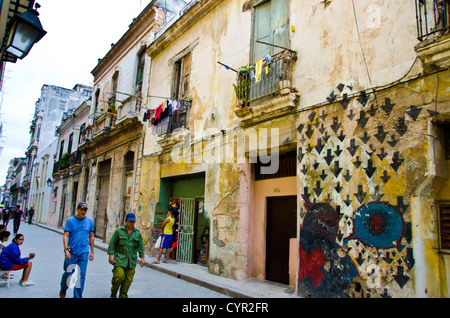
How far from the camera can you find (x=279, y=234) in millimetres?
7332

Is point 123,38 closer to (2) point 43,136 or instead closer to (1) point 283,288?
(1) point 283,288

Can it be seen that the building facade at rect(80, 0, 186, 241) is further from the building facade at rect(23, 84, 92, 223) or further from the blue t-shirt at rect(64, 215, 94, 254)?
the building facade at rect(23, 84, 92, 223)

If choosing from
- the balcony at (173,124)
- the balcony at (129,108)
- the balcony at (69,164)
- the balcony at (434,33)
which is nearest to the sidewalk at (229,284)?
the balcony at (173,124)

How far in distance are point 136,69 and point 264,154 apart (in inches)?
383

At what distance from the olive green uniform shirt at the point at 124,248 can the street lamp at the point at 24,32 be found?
313 centimetres

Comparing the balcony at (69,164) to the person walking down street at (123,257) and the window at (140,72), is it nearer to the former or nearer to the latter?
the window at (140,72)

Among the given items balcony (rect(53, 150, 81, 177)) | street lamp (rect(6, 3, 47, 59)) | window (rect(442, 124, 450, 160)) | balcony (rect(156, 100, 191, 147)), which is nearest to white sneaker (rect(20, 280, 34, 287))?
street lamp (rect(6, 3, 47, 59))

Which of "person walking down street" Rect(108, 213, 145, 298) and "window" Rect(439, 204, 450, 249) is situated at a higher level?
"window" Rect(439, 204, 450, 249)

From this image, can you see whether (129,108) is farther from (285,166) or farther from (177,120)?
(285,166)

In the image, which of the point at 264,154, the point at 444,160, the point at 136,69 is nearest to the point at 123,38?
the point at 136,69

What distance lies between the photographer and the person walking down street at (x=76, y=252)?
16.7ft

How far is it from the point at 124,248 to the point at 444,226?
4.79m

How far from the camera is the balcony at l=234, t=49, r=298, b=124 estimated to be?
6.74 meters

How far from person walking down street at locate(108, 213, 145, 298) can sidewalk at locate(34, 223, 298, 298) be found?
6.84 ft
